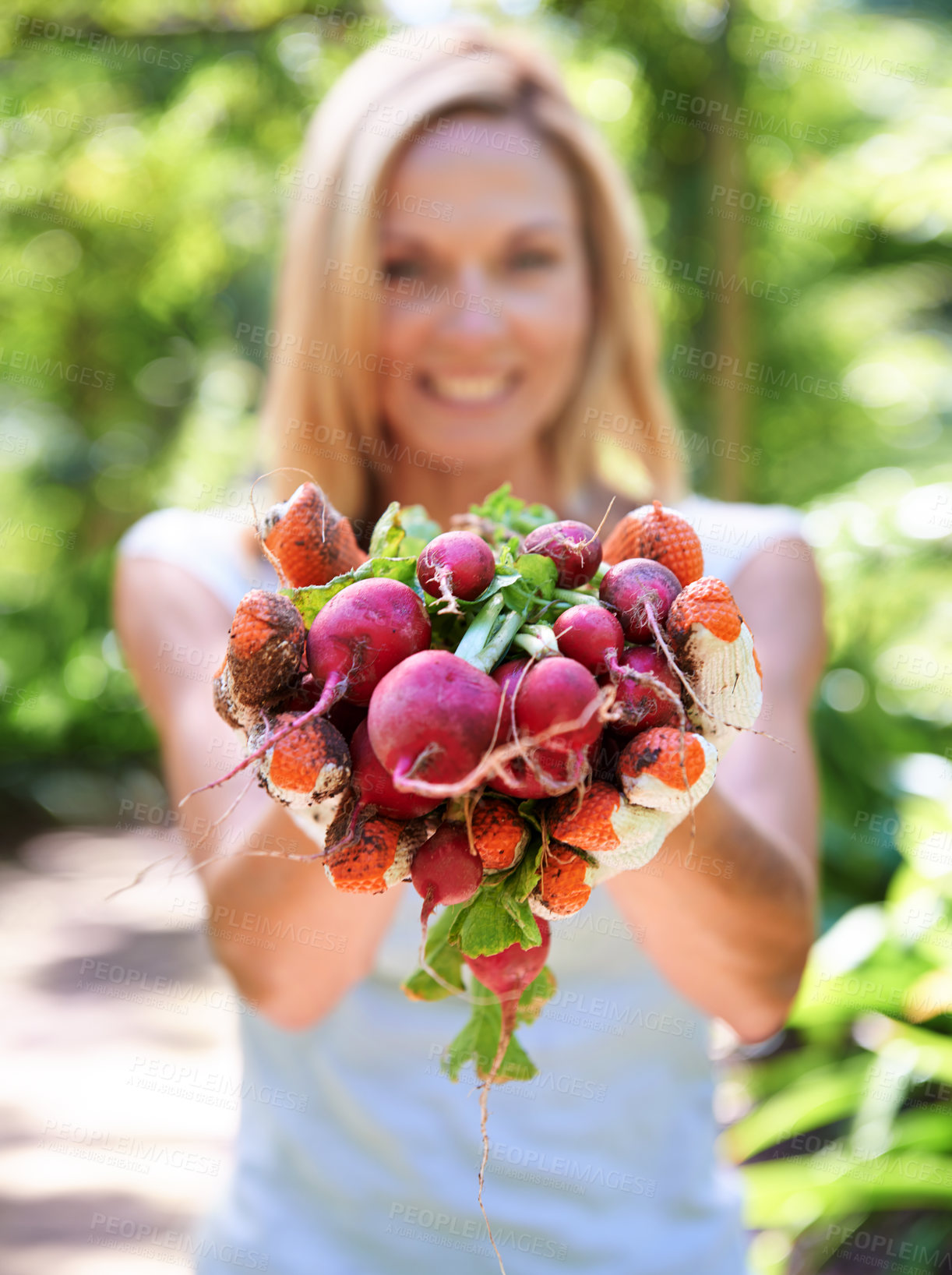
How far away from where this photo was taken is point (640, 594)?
950 millimetres

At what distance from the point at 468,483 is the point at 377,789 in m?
1.34

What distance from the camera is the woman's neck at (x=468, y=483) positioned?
85.0 inches

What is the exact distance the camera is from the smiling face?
6.02ft

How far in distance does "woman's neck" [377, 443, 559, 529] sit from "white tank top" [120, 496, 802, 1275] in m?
0.52

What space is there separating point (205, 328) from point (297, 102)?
3809mm

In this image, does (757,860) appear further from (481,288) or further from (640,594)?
(481,288)

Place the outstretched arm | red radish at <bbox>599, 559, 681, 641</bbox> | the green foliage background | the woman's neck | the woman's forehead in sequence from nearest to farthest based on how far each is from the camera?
1. red radish at <bbox>599, 559, 681, 641</bbox>
2. the outstretched arm
3. the woman's forehead
4. the woman's neck
5. the green foliage background

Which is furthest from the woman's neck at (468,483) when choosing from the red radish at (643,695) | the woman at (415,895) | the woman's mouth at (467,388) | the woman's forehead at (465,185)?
the red radish at (643,695)

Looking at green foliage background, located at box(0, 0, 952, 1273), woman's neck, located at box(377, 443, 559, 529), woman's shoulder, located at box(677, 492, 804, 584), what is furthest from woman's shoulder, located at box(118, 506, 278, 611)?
woman's shoulder, located at box(677, 492, 804, 584)

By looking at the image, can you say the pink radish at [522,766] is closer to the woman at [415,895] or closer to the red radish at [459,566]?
the red radish at [459,566]

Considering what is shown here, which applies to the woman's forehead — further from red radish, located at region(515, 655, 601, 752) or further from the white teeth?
red radish, located at region(515, 655, 601, 752)

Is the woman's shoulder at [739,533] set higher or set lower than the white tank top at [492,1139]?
higher

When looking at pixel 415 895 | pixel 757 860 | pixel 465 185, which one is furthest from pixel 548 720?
pixel 465 185

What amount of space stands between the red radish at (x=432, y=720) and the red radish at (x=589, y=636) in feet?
0.30
